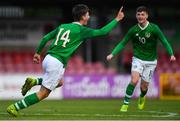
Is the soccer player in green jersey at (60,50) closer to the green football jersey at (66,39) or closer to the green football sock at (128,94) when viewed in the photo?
the green football jersey at (66,39)

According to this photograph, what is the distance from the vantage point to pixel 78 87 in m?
27.3

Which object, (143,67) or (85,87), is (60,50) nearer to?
(143,67)

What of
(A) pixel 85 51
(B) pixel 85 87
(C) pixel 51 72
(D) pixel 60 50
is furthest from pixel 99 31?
(A) pixel 85 51

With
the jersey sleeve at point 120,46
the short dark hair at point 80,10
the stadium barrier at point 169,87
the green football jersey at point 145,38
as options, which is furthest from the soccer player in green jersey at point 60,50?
the stadium barrier at point 169,87

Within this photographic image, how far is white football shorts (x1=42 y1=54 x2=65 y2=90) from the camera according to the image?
13695mm

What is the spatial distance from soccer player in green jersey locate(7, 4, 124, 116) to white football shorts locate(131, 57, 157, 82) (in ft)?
10.9

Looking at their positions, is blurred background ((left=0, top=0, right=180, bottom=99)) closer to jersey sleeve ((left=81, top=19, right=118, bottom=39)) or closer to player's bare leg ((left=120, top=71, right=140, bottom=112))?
player's bare leg ((left=120, top=71, right=140, bottom=112))

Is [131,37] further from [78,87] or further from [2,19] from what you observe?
[2,19]

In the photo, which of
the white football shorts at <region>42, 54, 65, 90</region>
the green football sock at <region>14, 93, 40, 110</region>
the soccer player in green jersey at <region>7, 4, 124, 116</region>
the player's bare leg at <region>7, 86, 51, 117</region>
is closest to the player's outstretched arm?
the soccer player in green jersey at <region>7, 4, 124, 116</region>

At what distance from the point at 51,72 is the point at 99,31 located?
116 cm

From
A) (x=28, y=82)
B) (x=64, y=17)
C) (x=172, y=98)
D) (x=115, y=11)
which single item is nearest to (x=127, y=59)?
(x=115, y=11)

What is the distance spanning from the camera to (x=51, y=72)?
13.7 meters

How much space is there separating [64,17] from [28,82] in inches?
708

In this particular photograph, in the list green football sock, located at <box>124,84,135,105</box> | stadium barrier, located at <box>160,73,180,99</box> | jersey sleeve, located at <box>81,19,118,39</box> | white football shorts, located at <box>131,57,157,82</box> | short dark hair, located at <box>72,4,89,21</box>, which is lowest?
stadium barrier, located at <box>160,73,180,99</box>
